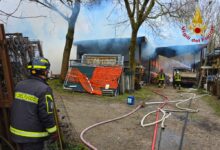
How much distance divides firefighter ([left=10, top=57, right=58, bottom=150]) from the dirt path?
223cm

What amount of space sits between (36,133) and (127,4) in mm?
14421

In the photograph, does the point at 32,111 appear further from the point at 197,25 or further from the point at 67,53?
the point at 197,25

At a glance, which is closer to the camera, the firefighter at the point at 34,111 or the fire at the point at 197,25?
the firefighter at the point at 34,111

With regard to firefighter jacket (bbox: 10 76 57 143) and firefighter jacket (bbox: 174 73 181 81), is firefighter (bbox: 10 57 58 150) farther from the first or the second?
firefighter jacket (bbox: 174 73 181 81)

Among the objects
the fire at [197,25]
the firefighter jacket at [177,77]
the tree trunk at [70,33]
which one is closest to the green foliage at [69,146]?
the tree trunk at [70,33]

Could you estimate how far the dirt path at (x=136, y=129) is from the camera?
5789mm

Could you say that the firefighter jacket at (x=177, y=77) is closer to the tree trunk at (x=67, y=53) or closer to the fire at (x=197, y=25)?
the fire at (x=197, y=25)

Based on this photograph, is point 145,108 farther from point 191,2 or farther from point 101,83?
point 191,2

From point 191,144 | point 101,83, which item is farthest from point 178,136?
point 101,83

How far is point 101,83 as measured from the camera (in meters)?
13.4

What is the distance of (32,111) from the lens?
3.36 meters

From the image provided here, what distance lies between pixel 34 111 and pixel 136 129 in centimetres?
406

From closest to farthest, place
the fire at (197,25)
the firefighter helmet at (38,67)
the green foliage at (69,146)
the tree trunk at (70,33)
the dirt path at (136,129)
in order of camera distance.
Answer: the firefighter helmet at (38,67)
the green foliage at (69,146)
the dirt path at (136,129)
the tree trunk at (70,33)
the fire at (197,25)

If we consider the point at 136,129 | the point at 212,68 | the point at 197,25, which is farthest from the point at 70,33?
the point at 197,25
